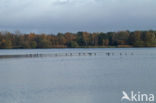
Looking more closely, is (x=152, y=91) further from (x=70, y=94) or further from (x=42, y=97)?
(x=42, y=97)

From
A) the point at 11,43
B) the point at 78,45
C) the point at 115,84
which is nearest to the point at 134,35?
the point at 78,45

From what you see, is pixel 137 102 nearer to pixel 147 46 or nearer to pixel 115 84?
pixel 115 84

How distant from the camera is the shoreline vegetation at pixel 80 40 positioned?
102812 millimetres

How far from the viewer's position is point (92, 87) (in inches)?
788

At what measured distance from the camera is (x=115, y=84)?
20.9m

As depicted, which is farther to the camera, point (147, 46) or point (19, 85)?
point (147, 46)

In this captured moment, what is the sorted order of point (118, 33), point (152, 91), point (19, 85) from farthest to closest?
point (118, 33)
point (19, 85)
point (152, 91)

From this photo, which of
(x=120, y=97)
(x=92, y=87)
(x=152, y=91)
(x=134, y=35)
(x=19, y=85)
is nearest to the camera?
(x=120, y=97)

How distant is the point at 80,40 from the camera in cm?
11281

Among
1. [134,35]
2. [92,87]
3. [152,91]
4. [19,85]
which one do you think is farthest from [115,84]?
[134,35]

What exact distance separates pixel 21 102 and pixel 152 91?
7828 mm

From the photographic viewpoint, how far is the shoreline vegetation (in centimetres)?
10281

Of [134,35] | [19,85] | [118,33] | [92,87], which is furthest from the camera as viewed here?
[118,33]

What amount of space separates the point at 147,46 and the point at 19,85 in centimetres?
9228
